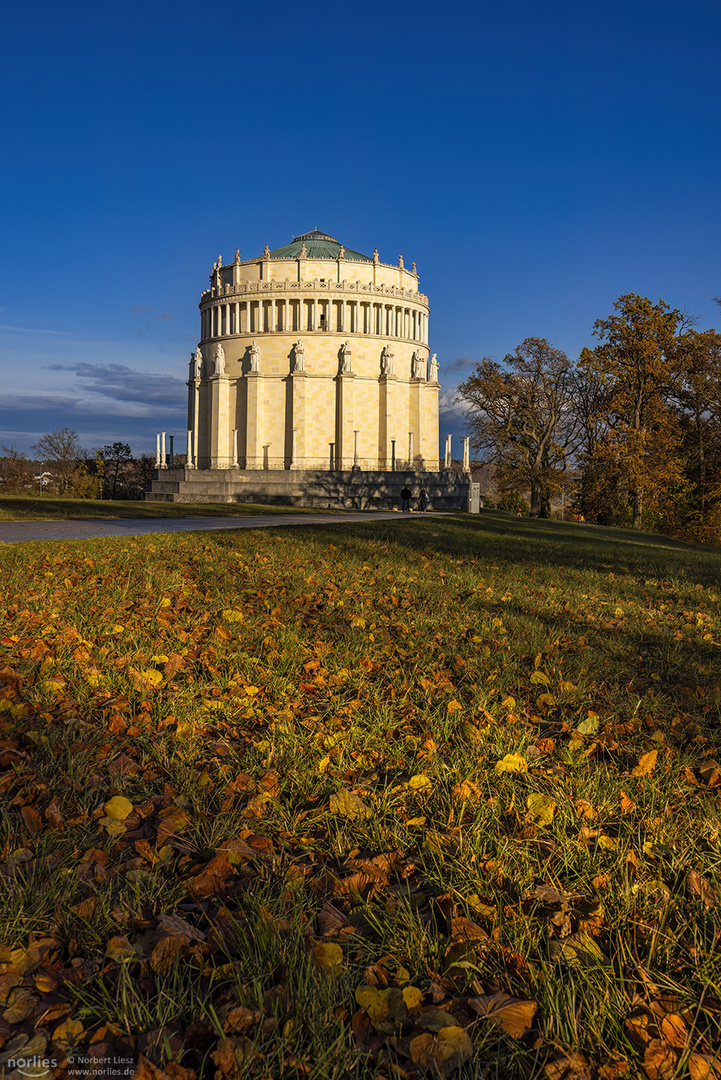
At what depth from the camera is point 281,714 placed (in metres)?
4.14

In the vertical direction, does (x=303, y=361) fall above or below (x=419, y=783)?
above

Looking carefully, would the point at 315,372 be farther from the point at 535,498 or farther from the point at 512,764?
the point at 512,764

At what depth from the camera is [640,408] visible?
4159cm

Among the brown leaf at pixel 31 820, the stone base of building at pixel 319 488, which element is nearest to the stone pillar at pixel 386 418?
the stone base of building at pixel 319 488

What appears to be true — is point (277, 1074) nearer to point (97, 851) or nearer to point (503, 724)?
point (97, 851)

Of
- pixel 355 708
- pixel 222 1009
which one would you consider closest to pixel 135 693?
pixel 355 708

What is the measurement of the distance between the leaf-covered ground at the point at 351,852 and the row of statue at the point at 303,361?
194 feet

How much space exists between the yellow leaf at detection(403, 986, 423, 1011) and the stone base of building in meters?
41.7

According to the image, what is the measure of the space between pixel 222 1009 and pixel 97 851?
98 centimetres

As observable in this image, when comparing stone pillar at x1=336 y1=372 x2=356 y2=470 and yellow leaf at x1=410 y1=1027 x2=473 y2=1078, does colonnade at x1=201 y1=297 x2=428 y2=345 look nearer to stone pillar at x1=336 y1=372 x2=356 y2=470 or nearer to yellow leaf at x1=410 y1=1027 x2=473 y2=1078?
stone pillar at x1=336 y1=372 x2=356 y2=470

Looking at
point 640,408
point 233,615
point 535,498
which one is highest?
point 640,408

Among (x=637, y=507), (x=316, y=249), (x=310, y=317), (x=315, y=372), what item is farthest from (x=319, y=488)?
(x=316, y=249)

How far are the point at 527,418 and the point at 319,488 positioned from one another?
61.8 feet

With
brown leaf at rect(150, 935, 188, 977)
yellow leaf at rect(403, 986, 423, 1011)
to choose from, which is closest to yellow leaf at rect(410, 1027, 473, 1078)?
yellow leaf at rect(403, 986, 423, 1011)
